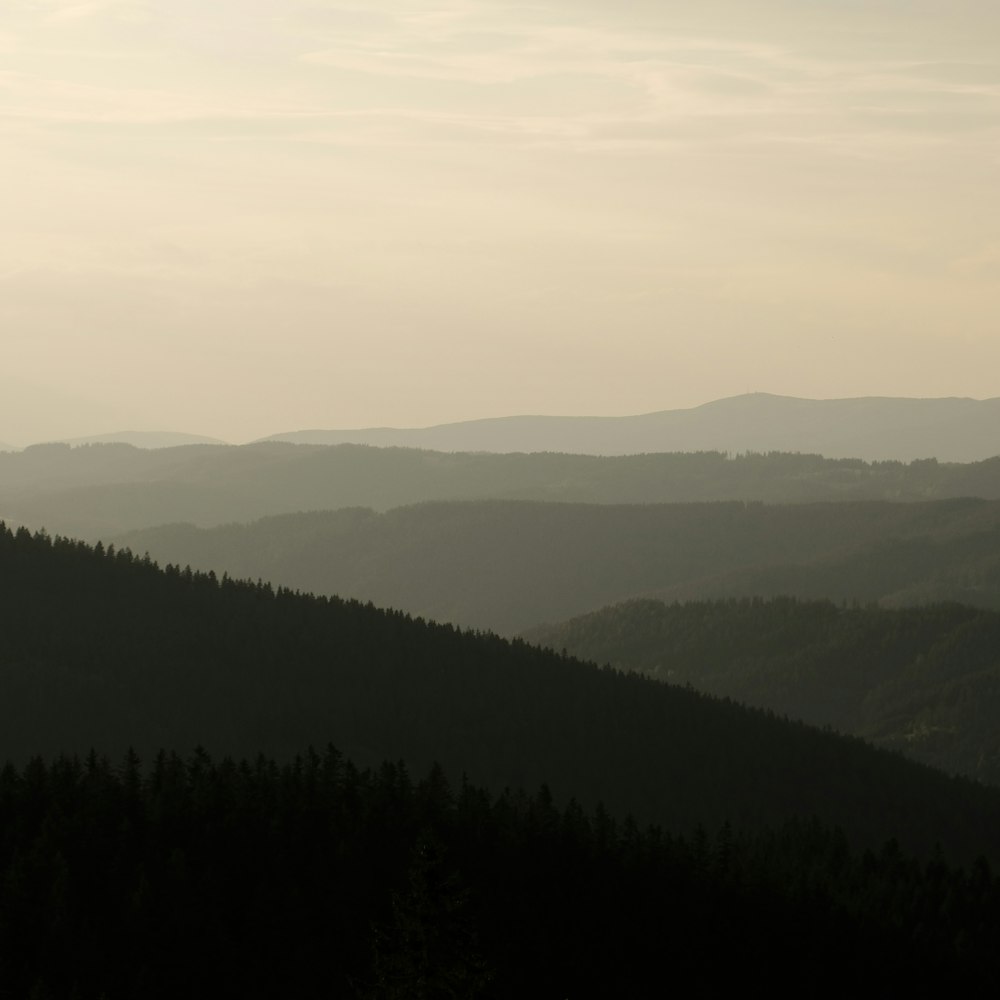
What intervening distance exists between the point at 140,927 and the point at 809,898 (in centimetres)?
6788

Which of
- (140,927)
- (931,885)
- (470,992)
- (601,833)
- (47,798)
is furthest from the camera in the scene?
(931,885)

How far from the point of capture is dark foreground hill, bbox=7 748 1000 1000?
10700cm

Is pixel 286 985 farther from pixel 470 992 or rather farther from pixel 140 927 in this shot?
pixel 470 992

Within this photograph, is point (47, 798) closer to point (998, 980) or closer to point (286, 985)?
point (286, 985)

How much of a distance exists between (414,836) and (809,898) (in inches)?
1561

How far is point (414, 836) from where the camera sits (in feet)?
442

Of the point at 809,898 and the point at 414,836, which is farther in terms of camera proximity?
the point at 809,898

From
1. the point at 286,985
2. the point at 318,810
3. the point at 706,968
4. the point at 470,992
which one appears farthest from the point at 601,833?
the point at 470,992

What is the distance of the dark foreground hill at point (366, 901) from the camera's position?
107000 millimetres

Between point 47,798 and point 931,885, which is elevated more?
point 47,798

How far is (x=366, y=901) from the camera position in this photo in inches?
4793

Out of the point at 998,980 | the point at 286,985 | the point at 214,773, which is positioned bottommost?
the point at 998,980

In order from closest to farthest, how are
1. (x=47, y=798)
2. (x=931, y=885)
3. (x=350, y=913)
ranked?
(x=350, y=913)
(x=47, y=798)
(x=931, y=885)

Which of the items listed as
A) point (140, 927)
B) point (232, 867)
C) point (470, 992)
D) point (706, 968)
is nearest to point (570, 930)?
point (706, 968)
